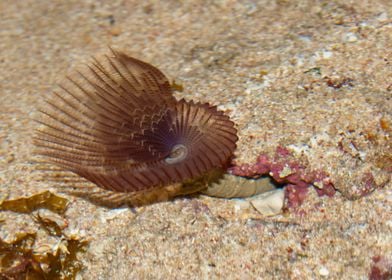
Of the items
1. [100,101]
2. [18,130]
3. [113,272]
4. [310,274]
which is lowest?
[310,274]

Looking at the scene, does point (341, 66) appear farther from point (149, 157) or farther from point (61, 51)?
point (61, 51)

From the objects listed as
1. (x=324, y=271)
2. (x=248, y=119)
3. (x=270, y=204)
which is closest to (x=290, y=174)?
(x=270, y=204)

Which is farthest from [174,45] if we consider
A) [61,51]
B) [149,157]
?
[149,157]

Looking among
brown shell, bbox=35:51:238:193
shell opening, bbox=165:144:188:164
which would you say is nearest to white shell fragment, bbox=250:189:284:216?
brown shell, bbox=35:51:238:193

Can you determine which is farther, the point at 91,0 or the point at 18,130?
the point at 91,0

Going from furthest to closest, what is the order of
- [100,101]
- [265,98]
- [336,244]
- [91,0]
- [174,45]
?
[91,0]
[174,45]
[265,98]
[100,101]
[336,244]

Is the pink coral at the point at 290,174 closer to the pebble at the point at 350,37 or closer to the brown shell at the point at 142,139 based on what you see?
the brown shell at the point at 142,139
